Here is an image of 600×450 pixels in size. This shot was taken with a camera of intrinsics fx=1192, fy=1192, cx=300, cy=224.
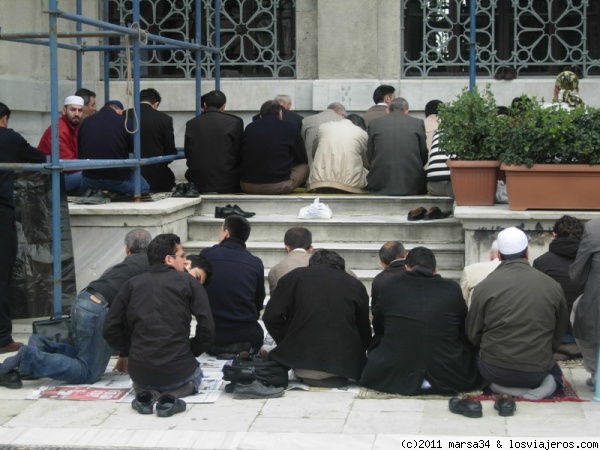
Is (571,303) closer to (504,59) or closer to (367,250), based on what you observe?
(367,250)

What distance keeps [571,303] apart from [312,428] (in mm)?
2603

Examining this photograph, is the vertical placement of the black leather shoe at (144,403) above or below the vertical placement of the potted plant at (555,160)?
below

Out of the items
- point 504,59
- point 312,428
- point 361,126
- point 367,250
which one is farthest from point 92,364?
point 504,59

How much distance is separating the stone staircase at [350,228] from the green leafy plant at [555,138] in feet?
3.93

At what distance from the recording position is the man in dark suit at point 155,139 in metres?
13.1

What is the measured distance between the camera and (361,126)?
14.3 metres

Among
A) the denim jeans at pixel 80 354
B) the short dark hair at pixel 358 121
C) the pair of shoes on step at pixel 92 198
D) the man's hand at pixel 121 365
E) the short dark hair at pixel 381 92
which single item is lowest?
the man's hand at pixel 121 365

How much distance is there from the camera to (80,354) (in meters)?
9.08

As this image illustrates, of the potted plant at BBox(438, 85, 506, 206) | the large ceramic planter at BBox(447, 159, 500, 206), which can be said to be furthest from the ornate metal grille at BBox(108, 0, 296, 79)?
the large ceramic planter at BBox(447, 159, 500, 206)

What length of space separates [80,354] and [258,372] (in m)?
1.40

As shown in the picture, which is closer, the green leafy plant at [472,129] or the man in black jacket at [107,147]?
the green leafy plant at [472,129]

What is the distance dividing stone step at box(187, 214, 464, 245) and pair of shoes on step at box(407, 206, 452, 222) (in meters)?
0.09

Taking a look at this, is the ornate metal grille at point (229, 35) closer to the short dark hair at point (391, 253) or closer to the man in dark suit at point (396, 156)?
the man in dark suit at point (396, 156)

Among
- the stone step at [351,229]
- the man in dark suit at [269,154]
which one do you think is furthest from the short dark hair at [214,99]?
the stone step at [351,229]
